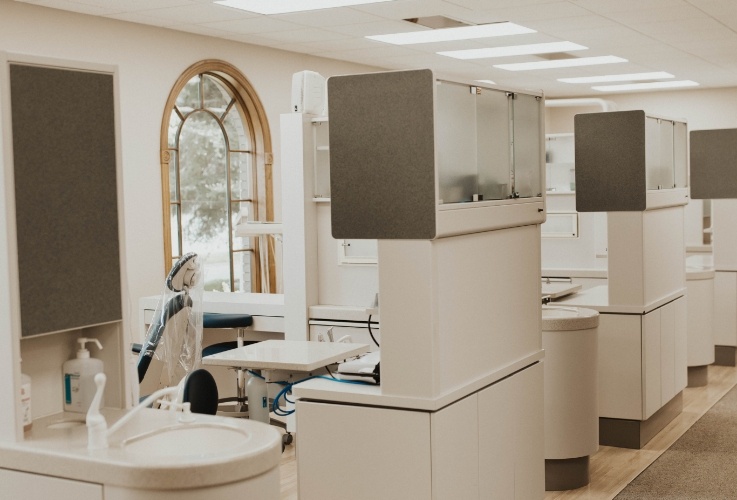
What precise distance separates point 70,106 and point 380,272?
110 centimetres

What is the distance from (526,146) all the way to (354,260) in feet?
5.21

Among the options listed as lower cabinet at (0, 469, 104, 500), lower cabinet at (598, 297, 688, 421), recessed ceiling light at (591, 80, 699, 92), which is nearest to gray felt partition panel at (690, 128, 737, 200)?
lower cabinet at (598, 297, 688, 421)

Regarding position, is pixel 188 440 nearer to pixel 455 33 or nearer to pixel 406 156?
pixel 406 156

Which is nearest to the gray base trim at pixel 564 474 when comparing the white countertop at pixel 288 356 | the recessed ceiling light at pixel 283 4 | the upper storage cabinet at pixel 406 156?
the white countertop at pixel 288 356

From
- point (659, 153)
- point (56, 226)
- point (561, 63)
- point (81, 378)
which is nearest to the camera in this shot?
point (56, 226)

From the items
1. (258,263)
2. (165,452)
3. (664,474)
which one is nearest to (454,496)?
(165,452)

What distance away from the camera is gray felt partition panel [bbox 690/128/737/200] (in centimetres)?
698

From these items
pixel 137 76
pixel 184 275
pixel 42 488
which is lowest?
pixel 42 488

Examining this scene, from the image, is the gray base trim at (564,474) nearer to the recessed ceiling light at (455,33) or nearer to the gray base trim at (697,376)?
the gray base trim at (697,376)

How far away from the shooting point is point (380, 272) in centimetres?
305

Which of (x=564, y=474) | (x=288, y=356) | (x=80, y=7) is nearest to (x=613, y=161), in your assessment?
(x=564, y=474)

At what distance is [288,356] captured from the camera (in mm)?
4148

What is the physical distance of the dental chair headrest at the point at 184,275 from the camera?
15.9 ft

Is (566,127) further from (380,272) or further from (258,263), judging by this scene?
(380,272)
